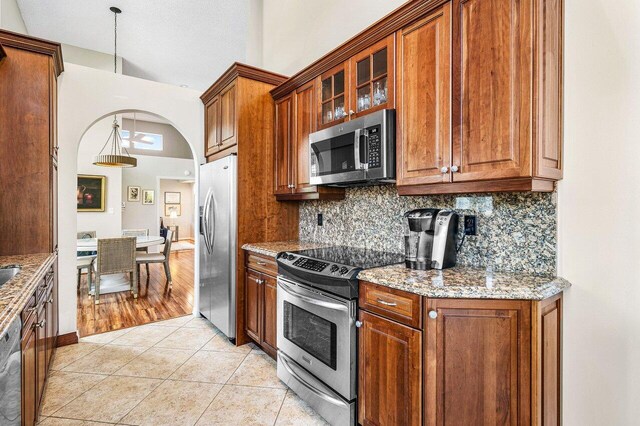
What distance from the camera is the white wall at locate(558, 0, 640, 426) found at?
1468mm

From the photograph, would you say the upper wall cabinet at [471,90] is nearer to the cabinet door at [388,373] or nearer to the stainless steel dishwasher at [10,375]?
the cabinet door at [388,373]

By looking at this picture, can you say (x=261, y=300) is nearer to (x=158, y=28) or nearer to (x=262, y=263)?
(x=262, y=263)

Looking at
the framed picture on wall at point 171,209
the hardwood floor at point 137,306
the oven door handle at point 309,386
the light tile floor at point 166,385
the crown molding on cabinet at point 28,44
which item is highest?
the crown molding on cabinet at point 28,44

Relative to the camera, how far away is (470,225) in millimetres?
1992

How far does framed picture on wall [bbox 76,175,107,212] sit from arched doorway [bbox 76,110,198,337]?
2cm

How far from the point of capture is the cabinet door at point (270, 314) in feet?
8.71

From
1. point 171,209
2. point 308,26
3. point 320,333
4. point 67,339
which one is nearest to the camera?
point 320,333

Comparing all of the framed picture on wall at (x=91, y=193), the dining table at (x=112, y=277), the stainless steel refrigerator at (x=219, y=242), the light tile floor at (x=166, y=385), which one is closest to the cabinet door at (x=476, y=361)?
the light tile floor at (x=166, y=385)

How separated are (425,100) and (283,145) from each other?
5.16 feet

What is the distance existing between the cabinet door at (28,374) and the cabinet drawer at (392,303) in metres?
1.60

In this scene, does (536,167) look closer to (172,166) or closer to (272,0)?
(272,0)

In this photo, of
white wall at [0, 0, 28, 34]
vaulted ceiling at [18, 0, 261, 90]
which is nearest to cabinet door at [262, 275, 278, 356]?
vaulted ceiling at [18, 0, 261, 90]

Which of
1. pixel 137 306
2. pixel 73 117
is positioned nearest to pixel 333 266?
pixel 73 117

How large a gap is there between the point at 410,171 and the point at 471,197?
40 cm
